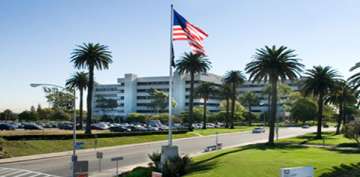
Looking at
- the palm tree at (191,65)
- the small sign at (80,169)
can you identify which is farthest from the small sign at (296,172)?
the palm tree at (191,65)

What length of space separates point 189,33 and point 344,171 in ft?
44.0

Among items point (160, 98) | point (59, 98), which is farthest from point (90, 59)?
point (160, 98)

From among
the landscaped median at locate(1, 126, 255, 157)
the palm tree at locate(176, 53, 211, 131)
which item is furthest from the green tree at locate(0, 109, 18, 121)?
the landscaped median at locate(1, 126, 255, 157)

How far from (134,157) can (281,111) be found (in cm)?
15033

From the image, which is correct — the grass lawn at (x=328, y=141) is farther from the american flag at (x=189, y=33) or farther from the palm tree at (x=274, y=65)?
the american flag at (x=189, y=33)

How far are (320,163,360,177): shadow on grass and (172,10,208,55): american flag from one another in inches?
421

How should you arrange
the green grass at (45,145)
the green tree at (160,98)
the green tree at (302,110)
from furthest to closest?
the green tree at (160,98) < the green tree at (302,110) < the green grass at (45,145)

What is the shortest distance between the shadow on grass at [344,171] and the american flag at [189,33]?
35.1 feet

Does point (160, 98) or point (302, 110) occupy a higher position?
point (160, 98)

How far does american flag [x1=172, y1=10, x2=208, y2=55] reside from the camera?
81.1 ft

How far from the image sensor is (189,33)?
24.8m

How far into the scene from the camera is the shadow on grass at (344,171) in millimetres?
24844

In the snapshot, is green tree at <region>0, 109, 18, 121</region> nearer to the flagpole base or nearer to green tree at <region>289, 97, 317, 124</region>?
green tree at <region>289, 97, 317, 124</region>

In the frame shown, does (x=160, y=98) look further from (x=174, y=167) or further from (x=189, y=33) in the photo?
(x=189, y=33)
